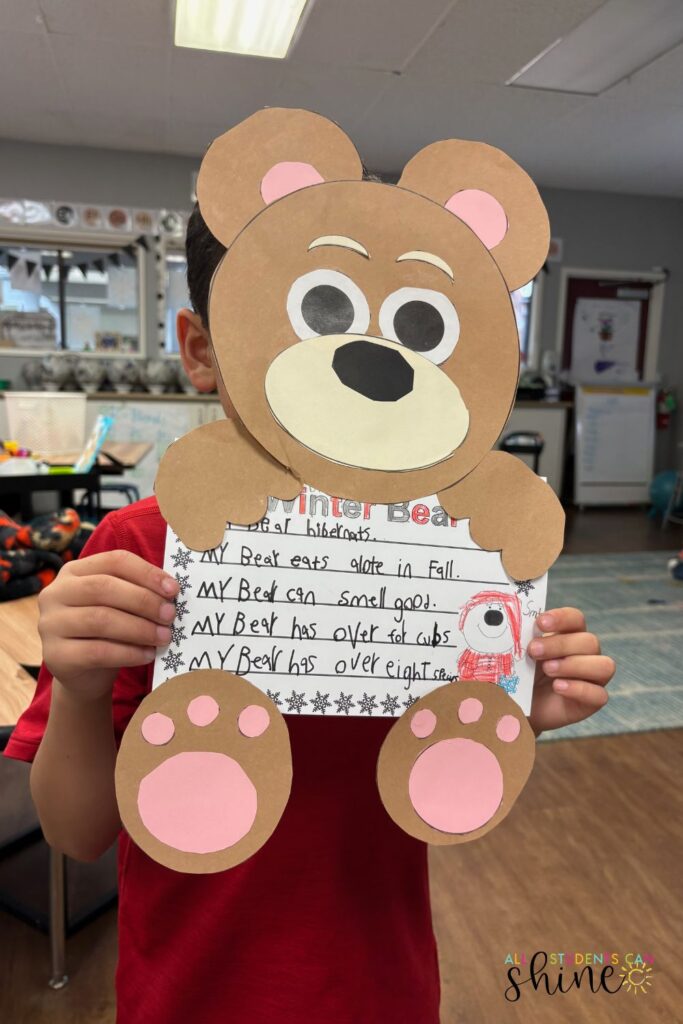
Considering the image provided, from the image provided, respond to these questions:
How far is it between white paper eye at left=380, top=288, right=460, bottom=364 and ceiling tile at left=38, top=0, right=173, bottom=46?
3.40 metres

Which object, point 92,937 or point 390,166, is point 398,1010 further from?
point 390,166

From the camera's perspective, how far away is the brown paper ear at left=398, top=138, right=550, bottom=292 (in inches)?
17.4

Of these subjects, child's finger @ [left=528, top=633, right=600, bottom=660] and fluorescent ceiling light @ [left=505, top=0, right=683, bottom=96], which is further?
fluorescent ceiling light @ [left=505, top=0, right=683, bottom=96]

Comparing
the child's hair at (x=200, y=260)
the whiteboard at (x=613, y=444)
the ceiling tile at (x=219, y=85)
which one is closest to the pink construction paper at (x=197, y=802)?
the child's hair at (x=200, y=260)

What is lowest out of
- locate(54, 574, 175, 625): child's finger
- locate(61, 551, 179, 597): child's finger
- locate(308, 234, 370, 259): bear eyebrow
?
locate(54, 574, 175, 625): child's finger

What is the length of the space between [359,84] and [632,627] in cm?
323

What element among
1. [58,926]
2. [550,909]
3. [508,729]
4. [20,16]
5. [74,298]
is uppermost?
[20,16]

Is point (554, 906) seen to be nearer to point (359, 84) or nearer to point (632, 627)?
point (632, 627)

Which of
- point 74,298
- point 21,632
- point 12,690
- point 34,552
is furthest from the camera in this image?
point 74,298

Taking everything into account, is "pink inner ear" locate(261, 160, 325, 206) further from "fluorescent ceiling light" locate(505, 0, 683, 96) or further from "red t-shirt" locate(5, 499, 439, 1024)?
"fluorescent ceiling light" locate(505, 0, 683, 96)

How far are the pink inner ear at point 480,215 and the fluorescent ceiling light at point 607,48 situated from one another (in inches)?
134

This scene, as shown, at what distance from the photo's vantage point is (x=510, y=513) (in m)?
0.44

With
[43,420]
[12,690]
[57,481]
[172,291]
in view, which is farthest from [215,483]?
[172,291]

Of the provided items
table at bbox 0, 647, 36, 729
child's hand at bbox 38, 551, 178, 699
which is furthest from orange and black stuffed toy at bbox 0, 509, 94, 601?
child's hand at bbox 38, 551, 178, 699
